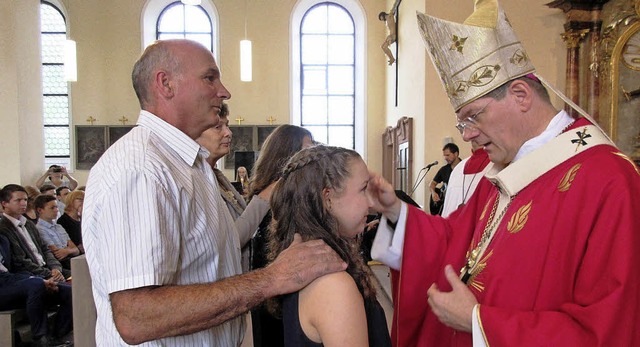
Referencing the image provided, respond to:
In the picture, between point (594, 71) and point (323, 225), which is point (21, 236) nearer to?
point (323, 225)

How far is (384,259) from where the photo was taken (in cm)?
204

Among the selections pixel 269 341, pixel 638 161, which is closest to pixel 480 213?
pixel 269 341

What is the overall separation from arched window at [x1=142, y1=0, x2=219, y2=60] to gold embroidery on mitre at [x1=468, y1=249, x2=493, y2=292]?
1129cm

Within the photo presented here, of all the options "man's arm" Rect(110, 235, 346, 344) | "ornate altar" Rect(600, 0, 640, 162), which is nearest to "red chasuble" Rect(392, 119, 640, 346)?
"man's arm" Rect(110, 235, 346, 344)

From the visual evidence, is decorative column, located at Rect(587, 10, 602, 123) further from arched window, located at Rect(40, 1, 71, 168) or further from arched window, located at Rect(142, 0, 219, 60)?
arched window, located at Rect(40, 1, 71, 168)

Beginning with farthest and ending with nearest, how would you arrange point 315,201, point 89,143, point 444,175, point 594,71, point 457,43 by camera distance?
1. point 89,143
2. point 444,175
3. point 594,71
4. point 457,43
5. point 315,201

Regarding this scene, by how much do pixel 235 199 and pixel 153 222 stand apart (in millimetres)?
1751

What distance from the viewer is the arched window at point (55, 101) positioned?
39.3ft

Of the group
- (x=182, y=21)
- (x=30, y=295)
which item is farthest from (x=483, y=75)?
(x=182, y=21)

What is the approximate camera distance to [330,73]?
12547 mm

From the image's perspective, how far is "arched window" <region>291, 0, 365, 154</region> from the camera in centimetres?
1223

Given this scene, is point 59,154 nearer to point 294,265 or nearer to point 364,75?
point 364,75

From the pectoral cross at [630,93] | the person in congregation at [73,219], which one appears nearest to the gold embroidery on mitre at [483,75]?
the pectoral cross at [630,93]

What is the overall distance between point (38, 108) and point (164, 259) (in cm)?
1125
